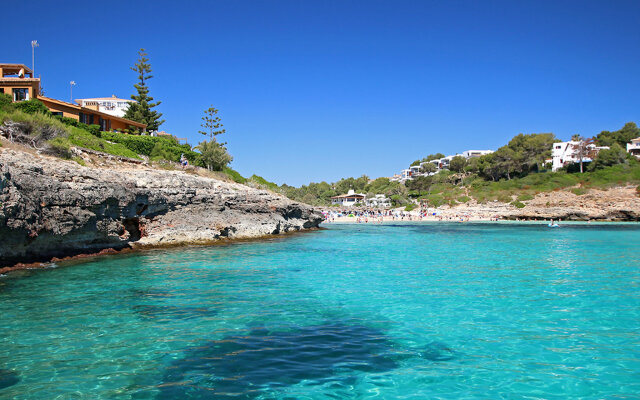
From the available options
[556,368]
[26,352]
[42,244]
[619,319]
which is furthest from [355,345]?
[42,244]

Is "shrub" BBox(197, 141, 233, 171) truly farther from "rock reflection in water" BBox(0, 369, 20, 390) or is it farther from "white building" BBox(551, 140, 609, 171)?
"white building" BBox(551, 140, 609, 171)

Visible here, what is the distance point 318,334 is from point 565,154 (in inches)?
3686

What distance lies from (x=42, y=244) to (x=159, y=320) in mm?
11489

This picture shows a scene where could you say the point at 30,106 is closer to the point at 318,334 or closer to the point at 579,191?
the point at 318,334

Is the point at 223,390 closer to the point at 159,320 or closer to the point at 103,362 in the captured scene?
the point at 103,362

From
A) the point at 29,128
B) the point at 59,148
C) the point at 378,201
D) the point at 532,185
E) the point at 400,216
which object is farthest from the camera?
the point at 378,201

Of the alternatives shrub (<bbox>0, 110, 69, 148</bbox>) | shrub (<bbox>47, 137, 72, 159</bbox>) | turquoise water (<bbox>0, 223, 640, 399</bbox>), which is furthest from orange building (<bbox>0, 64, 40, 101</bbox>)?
turquoise water (<bbox>0, 223, 640, 399</bbox>)

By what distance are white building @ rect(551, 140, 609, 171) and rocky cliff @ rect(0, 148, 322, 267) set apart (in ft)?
249

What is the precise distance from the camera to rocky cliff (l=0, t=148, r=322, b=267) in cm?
1505

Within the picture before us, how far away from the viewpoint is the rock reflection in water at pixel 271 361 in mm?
5559

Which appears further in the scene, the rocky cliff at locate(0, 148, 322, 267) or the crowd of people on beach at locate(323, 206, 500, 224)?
the crowd of people on beach at locate(323, 206, 500, 224)

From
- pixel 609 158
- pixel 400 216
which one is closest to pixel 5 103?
pixel 400 216

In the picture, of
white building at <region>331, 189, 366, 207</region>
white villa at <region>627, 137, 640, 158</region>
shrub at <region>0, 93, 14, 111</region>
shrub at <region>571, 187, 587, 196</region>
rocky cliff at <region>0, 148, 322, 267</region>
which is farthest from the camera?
white building at <region>331, 189, 366, 207</region>

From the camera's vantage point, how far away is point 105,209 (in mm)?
19297
